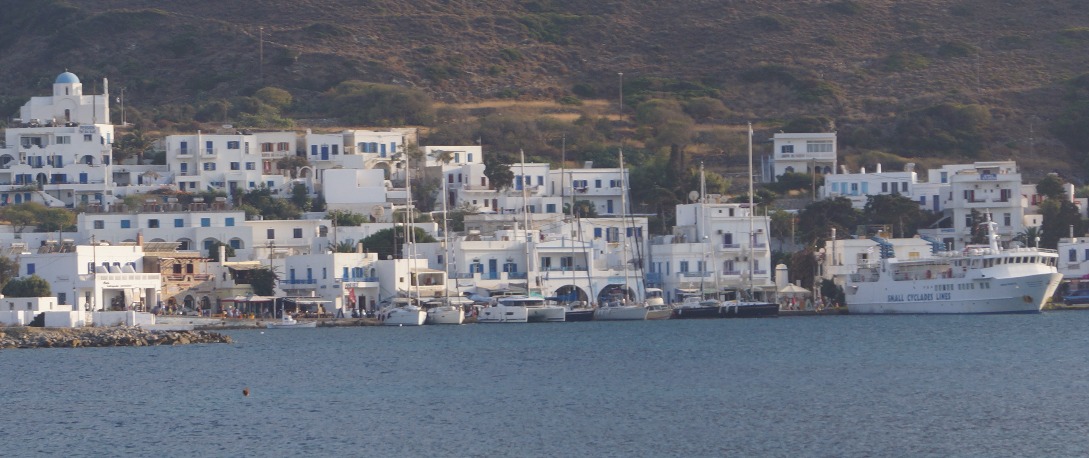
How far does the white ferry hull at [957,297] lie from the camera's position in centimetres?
7862

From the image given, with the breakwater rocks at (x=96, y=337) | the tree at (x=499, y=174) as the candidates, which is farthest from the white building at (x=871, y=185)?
the breakwater rocks at (x=96, y=337)

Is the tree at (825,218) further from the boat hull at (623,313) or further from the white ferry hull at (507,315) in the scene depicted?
the white ferry hull at (507,315)

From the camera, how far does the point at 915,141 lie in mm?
115938

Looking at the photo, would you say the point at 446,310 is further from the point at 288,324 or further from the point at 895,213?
the point at 895,213

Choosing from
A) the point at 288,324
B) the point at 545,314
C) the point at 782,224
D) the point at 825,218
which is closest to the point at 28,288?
the point at 288,324

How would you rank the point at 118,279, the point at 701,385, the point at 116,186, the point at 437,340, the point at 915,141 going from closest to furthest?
the point at 701,385 → the point at 437,340 → the point at 118,279 → the point at 116,186 → the point at 915,141

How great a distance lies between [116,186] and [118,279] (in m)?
19.9

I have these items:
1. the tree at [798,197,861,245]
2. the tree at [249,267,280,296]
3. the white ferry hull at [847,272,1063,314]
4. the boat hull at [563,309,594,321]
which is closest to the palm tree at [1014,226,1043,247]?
the tree at [798,197,861,245]

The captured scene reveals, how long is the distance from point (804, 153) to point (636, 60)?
3157cm

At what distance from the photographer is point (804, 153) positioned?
107 meters

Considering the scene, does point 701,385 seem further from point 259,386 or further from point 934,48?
point 934,48

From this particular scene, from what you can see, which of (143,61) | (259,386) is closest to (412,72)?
(143,61)

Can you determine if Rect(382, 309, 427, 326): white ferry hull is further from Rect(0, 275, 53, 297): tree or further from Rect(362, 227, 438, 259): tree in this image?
Rect(0, 275, 53, 297): tree

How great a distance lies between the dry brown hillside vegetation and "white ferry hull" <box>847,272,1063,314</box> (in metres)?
29.2
